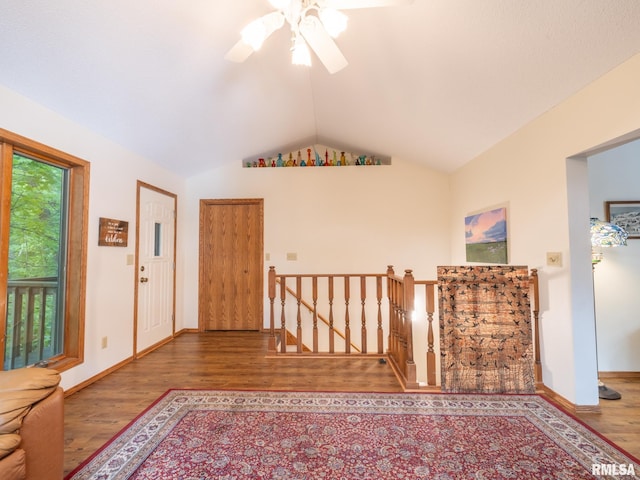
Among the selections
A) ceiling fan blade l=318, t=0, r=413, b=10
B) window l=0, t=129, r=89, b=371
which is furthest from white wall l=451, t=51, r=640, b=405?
window l=0, t=129, r=89, b=371

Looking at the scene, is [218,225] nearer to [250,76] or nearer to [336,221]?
[336,221]

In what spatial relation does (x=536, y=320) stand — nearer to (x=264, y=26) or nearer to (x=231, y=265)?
(x=264, y=26)

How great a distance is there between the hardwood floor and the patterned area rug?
6.3 inches

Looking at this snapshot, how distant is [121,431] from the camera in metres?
1.88

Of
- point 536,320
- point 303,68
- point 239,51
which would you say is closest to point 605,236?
point 536,320

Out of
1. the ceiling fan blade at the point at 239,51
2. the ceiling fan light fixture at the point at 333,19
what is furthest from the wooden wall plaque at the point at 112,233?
the ceiling fan light fixture at the point at 333,19

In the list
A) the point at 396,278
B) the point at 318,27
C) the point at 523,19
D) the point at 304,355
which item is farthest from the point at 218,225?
the point at 523,19

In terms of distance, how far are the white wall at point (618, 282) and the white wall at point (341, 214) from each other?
70.6 inches

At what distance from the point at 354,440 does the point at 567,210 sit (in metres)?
2.25

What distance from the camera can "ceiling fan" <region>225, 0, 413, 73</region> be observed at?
1.43 meters

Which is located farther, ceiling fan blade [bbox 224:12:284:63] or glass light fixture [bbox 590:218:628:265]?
glass light fixture [bbox 590:218:628:265]

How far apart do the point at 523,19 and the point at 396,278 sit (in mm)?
2108

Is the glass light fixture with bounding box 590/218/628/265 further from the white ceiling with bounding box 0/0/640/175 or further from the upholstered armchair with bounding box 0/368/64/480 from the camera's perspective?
the upholstered armchair with bounding box 0/368/64/480

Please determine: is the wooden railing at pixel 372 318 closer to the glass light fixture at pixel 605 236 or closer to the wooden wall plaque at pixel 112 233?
the glass light fixture at pixel 605 236
